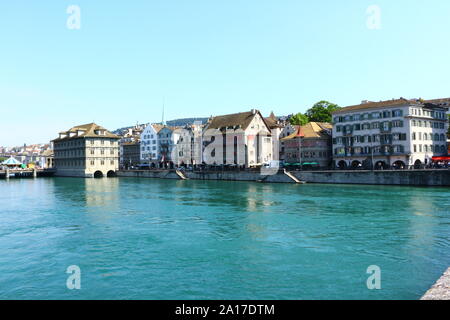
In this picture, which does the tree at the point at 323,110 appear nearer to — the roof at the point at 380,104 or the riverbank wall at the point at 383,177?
the roof at the point at 380,104

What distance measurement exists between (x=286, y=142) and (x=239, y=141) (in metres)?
11.3

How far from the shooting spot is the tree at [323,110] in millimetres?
112250

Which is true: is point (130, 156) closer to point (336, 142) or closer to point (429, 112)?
point (336, 142)

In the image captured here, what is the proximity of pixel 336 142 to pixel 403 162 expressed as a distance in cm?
1544

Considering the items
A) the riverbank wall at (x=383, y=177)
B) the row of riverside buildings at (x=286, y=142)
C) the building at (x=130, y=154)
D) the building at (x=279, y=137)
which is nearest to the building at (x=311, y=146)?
the row of riverside buildings at (x=286, y=142)

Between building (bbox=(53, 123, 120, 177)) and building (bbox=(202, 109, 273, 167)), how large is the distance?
34.5m

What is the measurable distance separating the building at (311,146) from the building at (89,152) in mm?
58007

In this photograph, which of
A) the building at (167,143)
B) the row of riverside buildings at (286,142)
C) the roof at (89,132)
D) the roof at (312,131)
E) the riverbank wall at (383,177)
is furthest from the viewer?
the building at (167,143)

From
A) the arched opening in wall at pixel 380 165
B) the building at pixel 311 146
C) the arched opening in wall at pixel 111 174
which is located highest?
the building at pixel 311 146

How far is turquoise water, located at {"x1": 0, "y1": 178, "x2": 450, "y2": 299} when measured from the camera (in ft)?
51.6

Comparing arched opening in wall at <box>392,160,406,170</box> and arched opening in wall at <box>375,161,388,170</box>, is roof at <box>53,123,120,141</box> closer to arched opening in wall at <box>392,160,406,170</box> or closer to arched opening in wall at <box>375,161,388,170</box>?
arched opening in wall at <box>375,161,388,170</box>

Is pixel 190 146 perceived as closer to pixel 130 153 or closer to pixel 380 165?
pixel 130 153

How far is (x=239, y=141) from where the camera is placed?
98.3 metres

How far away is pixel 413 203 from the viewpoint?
1614 inches
